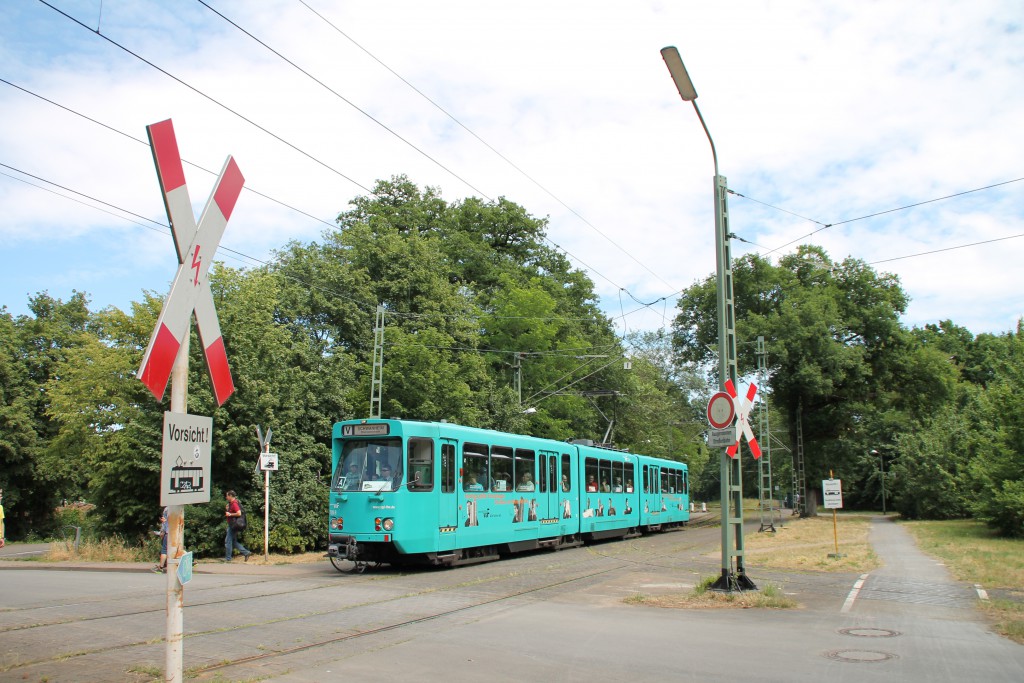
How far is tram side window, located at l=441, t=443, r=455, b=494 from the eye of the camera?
17062 mm

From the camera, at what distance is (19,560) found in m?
20.6

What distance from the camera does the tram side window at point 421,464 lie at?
1631 centimetres

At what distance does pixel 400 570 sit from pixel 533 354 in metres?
22.1

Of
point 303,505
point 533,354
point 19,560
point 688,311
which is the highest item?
point 688,311

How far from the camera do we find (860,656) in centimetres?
796

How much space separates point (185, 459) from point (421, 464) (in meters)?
12.0

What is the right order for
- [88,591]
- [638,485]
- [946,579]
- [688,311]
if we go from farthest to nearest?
1. [688,311]
2. [638,485]
3. [946,579]
4. [88,591]

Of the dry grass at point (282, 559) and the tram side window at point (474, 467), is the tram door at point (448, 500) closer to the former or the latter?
the tram side window at point (474, 467)

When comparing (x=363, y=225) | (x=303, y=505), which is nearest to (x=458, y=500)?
(x=303, y=505)

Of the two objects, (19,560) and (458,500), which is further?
(19,560)

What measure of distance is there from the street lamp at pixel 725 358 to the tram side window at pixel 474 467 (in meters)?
6.63

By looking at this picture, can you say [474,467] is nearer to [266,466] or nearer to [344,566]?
[344,566]

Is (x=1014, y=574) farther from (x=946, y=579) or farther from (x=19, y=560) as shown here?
(x=19, y=560)

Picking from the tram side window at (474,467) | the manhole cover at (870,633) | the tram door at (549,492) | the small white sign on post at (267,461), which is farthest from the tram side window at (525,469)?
the manhole cover at (870,633)
